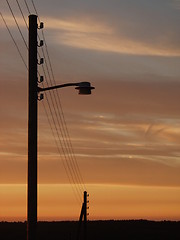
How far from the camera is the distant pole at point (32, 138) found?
72.3 feet

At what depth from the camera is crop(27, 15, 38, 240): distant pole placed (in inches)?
867

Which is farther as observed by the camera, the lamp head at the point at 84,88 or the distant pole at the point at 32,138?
the lamp head at the point at 84,88

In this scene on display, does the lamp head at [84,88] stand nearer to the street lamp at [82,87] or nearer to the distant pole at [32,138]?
the street lamp at [82,87]

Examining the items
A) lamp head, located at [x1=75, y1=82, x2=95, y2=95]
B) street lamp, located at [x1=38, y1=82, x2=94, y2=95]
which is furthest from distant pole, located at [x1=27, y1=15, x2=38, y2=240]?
lamp head, located at [x1=75, y1=82, x2=95, y2=95]

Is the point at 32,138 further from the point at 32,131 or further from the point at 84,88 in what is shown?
the point at 84,88

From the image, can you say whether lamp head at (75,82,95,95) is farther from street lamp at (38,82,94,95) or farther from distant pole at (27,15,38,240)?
distant pole at (27,15,38,240)

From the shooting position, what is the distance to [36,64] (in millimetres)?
22531
